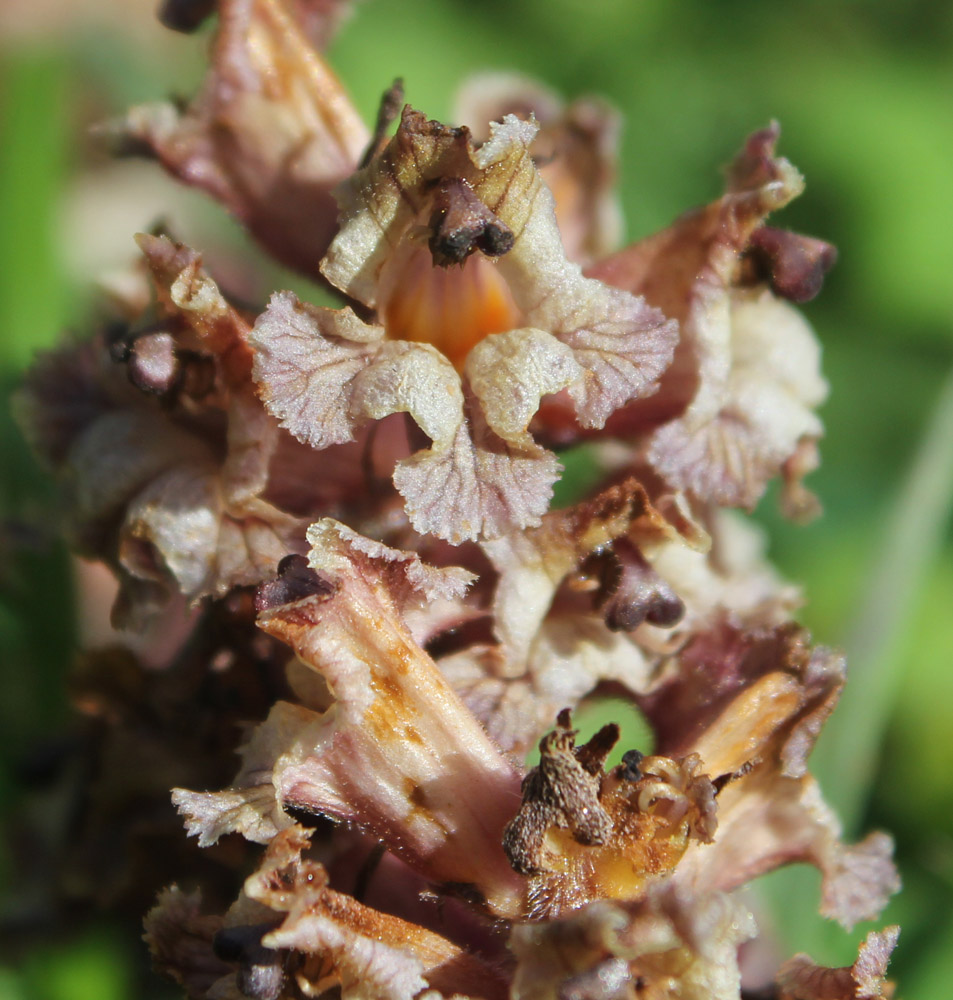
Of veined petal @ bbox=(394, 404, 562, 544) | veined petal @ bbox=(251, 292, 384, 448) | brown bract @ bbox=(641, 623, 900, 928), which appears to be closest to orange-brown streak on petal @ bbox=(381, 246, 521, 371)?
veined petal @ bbox=(251, 292, 384, 448)

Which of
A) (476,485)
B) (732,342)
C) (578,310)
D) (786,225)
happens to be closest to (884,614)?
(732,342)

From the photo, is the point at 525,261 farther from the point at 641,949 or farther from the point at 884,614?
the point at 884,614

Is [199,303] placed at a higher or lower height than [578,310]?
lower

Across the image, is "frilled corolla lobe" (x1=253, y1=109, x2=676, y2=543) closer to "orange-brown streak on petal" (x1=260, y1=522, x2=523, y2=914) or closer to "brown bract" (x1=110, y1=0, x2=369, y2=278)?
"orange-brown streak on petal" (x1=260, y1=522, x2=523, y2=914)

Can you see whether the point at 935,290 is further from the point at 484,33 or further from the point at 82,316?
the point at 82,316

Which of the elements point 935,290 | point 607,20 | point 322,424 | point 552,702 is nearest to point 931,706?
point 935,290

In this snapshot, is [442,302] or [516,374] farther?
[442,302]
